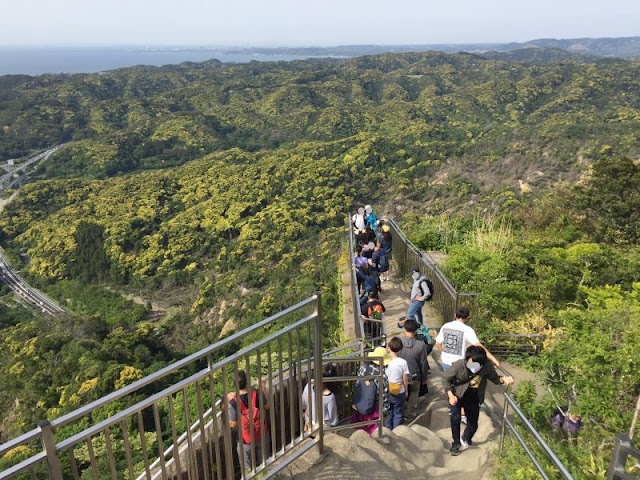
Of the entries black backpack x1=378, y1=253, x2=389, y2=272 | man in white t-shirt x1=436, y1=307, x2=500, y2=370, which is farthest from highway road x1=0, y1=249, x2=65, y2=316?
man in white t-shirt x1=436, y1=307, x2=500, y2=370

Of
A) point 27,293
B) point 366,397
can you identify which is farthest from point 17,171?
point 366,397

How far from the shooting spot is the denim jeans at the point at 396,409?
4.75 metres

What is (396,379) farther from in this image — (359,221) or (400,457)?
(359,221)

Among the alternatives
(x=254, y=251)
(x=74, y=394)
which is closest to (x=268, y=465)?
(x=74, y=394)

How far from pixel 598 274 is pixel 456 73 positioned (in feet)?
492

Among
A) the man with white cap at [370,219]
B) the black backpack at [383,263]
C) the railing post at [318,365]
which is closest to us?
the railing post at [318,365]

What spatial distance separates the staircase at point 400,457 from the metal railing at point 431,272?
205 cm

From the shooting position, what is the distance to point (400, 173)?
53625 mm

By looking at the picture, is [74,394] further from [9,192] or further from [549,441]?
[9,192]

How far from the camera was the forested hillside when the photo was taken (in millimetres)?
25125

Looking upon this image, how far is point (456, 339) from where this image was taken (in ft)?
15.8

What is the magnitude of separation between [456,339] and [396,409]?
37.5 inches

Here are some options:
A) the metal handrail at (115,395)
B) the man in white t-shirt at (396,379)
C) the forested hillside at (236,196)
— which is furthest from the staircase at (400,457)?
the forested hillside at (236,196)

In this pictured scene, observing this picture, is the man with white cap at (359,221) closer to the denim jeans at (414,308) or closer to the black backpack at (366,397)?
the denim jeans at (414,308)
